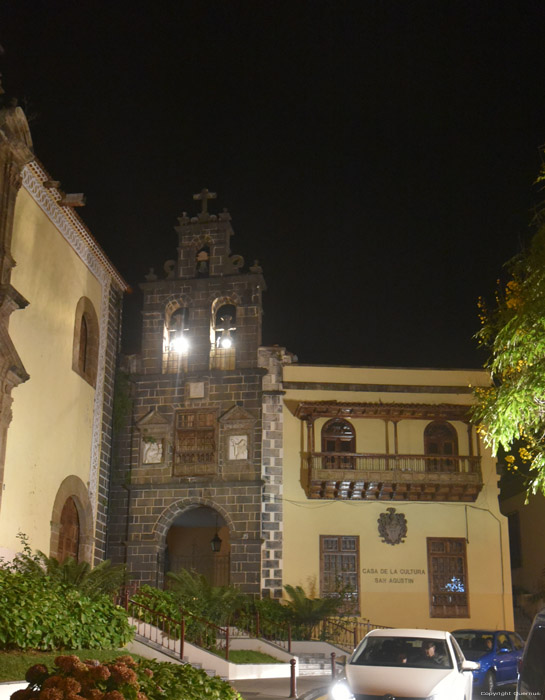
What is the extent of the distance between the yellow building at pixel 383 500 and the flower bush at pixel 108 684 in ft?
57.6

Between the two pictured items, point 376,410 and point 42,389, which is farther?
point 376,410

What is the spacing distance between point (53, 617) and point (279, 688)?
5316 mm

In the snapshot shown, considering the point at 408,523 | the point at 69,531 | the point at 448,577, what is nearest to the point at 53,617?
the point at 69,531

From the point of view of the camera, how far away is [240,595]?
2372 cm

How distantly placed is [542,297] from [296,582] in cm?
1555

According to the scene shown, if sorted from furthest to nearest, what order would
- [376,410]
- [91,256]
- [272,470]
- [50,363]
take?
[376,410] → [272,470] → [91,256] → [50,363]

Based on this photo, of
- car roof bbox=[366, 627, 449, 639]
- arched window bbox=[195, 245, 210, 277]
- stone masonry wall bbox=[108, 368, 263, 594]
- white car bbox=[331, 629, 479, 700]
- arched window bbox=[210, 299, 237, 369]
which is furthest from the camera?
arched window bbox=[195, 245, 210, 277]

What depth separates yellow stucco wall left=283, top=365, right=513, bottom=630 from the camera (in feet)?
81.7

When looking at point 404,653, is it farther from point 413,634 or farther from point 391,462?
point 391,462

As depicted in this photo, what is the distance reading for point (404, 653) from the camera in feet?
37.4

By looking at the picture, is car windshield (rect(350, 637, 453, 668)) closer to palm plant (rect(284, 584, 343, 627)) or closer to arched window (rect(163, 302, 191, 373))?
palm plant (rect(284, 584, 343, 627))

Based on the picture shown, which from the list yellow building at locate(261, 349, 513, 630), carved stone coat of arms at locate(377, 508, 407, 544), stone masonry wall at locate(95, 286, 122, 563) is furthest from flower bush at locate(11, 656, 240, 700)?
carved stone coat of arms at locate(377, 508, 407, 544)

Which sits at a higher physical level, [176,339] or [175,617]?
[176,339]

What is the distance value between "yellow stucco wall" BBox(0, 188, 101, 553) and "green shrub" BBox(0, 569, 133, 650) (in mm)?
4190
